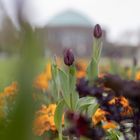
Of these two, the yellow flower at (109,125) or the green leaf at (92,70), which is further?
the green leaf at (92,70)

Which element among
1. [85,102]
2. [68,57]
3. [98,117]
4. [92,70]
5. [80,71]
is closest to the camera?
[68,57]

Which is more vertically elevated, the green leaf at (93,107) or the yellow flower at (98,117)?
the green leaf at (93,107)

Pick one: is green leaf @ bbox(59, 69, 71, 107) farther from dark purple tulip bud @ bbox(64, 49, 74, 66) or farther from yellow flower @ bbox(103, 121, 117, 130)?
yellow flower @ bbox(103, 121, 117, 130)

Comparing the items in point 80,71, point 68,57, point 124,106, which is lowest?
point 80,71

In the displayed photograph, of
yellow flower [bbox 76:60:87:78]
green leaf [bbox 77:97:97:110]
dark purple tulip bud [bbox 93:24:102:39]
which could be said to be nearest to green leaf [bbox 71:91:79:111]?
green leaf [bbox 77:97:97:110]

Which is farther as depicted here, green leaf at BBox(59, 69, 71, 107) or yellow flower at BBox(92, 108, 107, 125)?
yellow flower at BBox(92, 108, 107, 125)

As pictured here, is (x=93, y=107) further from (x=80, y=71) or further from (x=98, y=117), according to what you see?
(x=80, y=71)

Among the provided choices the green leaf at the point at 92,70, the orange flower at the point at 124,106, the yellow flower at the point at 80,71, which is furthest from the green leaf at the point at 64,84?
the yellow flower at the point at 80,71

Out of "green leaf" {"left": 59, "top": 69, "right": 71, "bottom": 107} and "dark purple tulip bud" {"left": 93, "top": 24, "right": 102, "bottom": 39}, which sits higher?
"dark purple tulip bud" {"left": 93, "top": 24, "right": 102, "bottom": 39}

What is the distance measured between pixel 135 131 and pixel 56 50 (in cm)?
92

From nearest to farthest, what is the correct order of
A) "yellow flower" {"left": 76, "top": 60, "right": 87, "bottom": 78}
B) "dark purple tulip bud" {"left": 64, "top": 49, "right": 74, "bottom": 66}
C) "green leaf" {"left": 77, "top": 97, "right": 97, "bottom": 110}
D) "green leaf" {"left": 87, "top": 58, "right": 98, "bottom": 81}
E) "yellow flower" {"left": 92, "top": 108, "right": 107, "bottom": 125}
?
"dark purple tulip bud" {"left": 64, "top": 49, "right": 74, "bottom": 66} < "green leaf" {"left": 77, "top": 97, "right": 97, "bottom": 110} < "yellow flower" {"left": 92, "top": 108, "right": 107, "bottom": 125} < "green leaf" {"left": 87, "top": 58, "right": 98, "bottom": 81} < "yellow flower" {"left": 76, "top": 60, "right": 87, "bottom": 78}

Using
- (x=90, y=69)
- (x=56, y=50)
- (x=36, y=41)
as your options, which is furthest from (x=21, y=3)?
(x=90, y=69)

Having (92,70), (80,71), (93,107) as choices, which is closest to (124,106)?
(93,107)

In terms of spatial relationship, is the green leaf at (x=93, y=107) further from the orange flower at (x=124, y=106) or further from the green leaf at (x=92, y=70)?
the green leaf at (x=92, y=70)
